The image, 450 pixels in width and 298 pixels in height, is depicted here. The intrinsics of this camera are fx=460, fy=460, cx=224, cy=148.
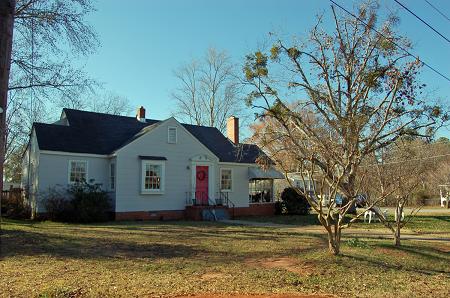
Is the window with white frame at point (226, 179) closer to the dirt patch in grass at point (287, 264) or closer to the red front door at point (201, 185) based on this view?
the red front door at point (201, 185)

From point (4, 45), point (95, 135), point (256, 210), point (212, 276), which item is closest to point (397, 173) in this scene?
point (212, 276)

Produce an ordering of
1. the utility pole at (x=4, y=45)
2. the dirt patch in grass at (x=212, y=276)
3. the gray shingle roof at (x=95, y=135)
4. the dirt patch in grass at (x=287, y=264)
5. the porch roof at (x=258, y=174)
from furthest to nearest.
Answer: the porch roof at (x=258, y=174) < the gray shingle roof at (x=95, y=135) < the dirt patch in grass at (x=287, y=264) < the dirt patch in grass at (x=212, y=276) < the utility pole at (x=4, y=45)

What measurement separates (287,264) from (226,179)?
56.1 feet

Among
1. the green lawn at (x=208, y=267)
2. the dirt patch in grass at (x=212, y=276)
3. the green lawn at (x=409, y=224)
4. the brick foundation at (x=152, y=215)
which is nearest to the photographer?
the green lawn at (x=208, y=267)

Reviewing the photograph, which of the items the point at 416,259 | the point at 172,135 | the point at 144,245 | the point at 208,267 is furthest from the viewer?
the point at 172,135

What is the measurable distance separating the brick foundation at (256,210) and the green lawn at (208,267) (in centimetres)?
1319

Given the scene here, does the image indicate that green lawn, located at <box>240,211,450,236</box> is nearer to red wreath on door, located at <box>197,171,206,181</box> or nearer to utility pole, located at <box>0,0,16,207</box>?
red wreath on door, located at <box>197,171,206,181</box>

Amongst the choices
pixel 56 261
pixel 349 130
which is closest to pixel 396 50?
pixel 349 130

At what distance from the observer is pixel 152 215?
894 inches

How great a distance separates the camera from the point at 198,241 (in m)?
13.1

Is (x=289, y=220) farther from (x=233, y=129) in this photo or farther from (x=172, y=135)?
(x=233, y=129)

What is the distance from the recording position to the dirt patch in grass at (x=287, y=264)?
28.2 feet

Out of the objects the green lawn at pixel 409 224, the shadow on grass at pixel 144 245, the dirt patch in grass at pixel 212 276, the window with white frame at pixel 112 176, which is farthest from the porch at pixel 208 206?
the dirt patch in grass at pixel 212 276

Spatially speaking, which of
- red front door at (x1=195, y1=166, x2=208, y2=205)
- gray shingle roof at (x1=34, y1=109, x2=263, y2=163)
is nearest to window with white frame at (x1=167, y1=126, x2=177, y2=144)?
gray shingle roof at (x1=34, y1=109, x2=263, y2=163)
